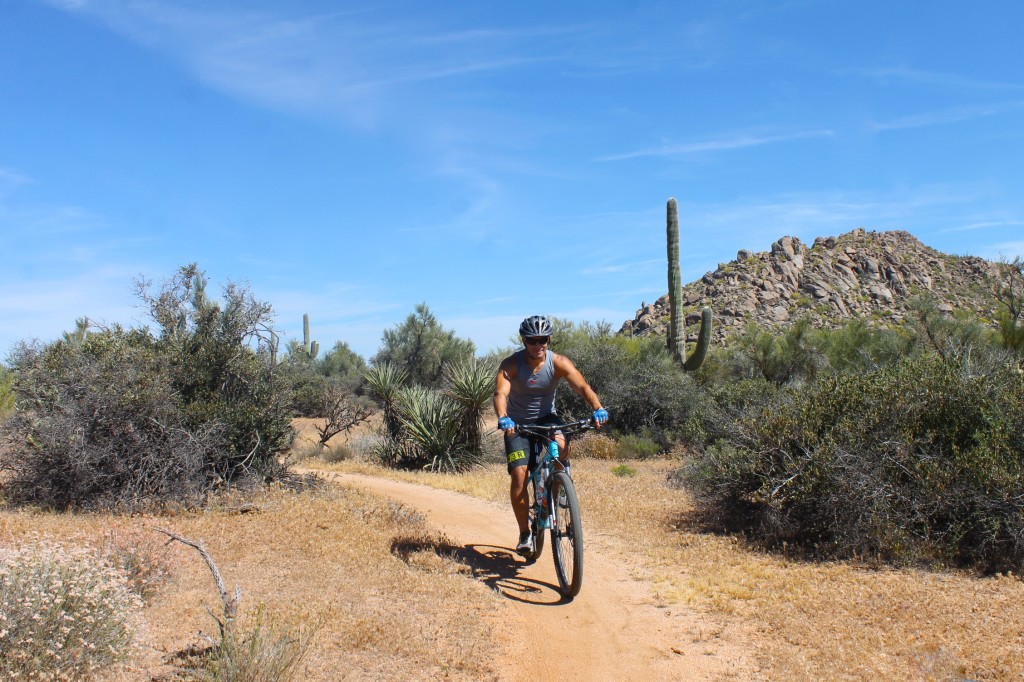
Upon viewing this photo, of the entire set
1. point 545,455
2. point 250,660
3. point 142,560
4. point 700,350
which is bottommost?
point 250,660

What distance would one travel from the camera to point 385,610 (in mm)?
5535

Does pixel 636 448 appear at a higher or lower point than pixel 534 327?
lower

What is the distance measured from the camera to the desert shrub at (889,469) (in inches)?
259

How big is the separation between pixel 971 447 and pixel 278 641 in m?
6.22

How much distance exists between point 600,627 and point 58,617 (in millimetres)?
3504

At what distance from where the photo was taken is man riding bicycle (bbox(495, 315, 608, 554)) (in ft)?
21.4

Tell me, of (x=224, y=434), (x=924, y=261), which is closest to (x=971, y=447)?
(x=224, y=434)

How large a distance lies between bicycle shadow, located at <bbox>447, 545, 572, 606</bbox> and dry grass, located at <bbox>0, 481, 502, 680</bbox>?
0.65 feet

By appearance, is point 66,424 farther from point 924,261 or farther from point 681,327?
point 924,261

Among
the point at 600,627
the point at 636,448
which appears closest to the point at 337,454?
the point at 636,448

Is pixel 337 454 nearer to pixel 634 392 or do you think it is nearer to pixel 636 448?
pixel 636 448

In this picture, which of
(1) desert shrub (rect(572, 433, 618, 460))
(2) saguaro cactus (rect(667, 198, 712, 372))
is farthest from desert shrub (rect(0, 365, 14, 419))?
(2) saguaro cactus (rect(667, 198, 712, 372))

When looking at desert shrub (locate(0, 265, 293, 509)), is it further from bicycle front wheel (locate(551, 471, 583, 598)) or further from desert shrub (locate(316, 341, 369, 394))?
desert shrub (locate(316, 341, 369, 394))

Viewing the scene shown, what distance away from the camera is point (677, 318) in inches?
890
